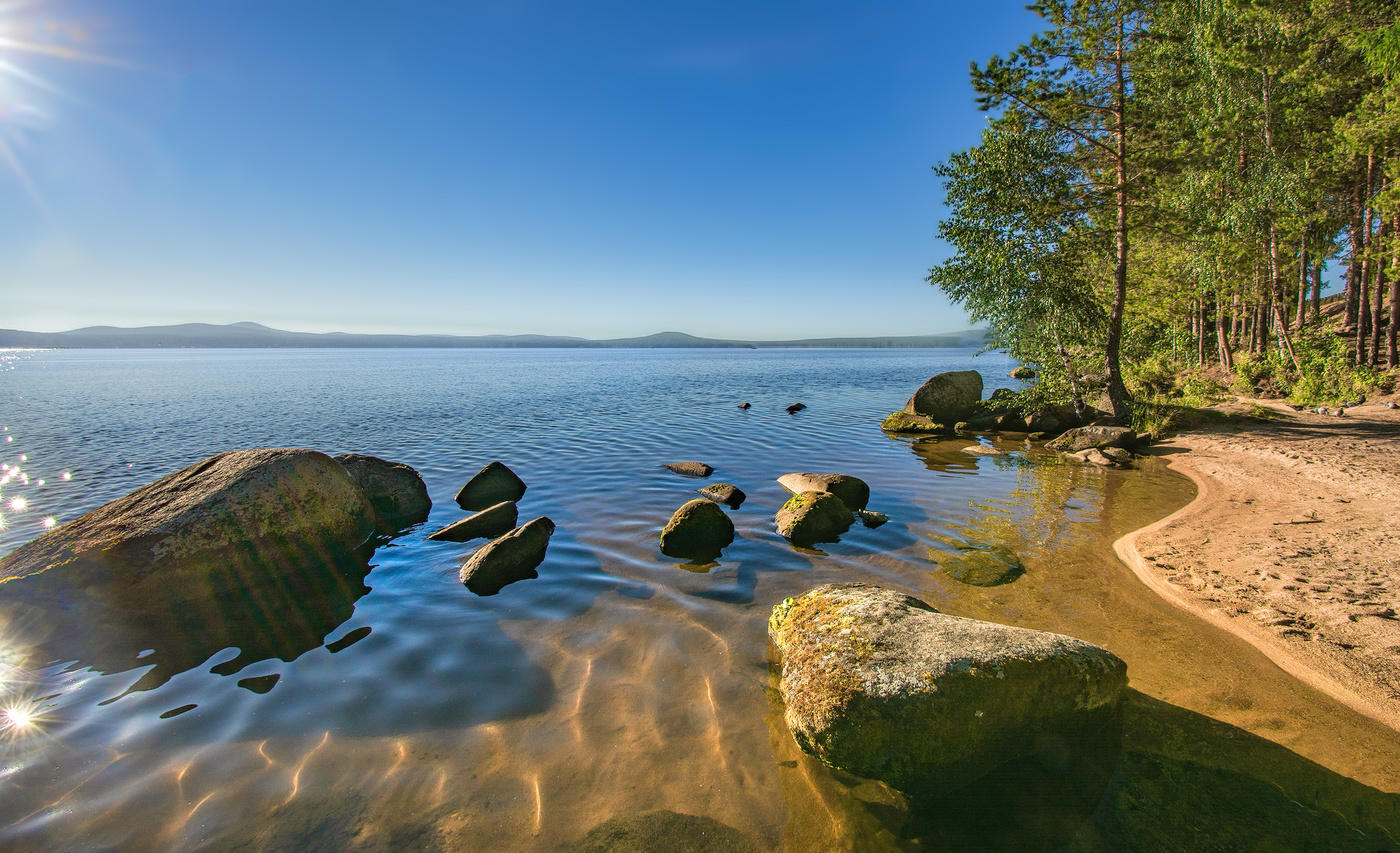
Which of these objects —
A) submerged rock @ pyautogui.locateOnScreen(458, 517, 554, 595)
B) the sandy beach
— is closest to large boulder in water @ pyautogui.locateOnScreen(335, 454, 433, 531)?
submerged rock @ pyautogui.locateOnScreen(458, 517, 554, 595)

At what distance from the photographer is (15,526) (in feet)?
36.8

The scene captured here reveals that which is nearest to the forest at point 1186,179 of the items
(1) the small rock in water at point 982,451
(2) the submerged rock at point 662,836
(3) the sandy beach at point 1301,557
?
(1) the small rock in water at point 982,451

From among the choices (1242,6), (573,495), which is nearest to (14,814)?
(573,495)

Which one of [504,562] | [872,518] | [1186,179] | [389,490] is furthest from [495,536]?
[1186,179]

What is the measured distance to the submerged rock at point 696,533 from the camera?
962cm

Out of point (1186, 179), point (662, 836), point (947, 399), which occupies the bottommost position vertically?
point (662, 836)

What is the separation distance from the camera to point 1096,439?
17266 mm

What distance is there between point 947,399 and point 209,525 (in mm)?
24645

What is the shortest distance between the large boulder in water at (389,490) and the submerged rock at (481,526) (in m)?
1.65

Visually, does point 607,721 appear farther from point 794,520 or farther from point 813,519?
point 813,519

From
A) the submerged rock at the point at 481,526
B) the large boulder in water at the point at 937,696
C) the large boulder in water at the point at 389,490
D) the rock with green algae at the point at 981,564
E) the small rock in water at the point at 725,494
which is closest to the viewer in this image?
the large boulder in water at the point at 937,696

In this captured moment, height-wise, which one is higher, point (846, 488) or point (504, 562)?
point (846, 488)

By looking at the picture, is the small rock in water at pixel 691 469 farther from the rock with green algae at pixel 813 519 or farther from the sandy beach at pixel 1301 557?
the sandy beach at pixel 1301 557

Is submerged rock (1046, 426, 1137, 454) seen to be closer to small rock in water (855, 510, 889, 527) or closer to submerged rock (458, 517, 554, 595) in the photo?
small rock in water (855, 510, 889, 527)
